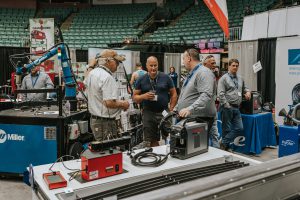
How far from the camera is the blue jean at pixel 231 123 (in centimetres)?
482

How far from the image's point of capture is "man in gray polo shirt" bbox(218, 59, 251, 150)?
4791 mm

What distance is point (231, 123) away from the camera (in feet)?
16.1

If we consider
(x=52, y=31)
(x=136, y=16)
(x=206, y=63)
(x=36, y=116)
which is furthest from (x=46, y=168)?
(x=136, y=16)

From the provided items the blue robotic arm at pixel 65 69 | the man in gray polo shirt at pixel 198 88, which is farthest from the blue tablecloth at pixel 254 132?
the blue robotic arm at pixel 65 69

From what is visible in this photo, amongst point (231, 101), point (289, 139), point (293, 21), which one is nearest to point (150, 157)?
point (289, 139)

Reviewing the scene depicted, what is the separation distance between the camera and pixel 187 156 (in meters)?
1.93

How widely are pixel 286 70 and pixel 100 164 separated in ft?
17.3

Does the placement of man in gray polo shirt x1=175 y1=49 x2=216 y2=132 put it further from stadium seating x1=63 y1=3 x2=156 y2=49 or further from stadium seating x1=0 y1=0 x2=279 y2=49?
stadium seating x1=63 y1=3 x2=156 y2=49

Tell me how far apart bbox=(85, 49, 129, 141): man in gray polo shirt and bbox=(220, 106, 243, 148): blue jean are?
212 centimetres

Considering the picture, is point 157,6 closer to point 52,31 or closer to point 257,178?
point 52,31

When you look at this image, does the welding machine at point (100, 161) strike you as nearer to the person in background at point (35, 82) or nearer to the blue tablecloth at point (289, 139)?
the blue tablecloth at point (289, 139)

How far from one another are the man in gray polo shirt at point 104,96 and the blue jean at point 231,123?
2.12 metres

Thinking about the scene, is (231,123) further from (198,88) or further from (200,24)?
(200,24)

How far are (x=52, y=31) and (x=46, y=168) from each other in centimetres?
511
